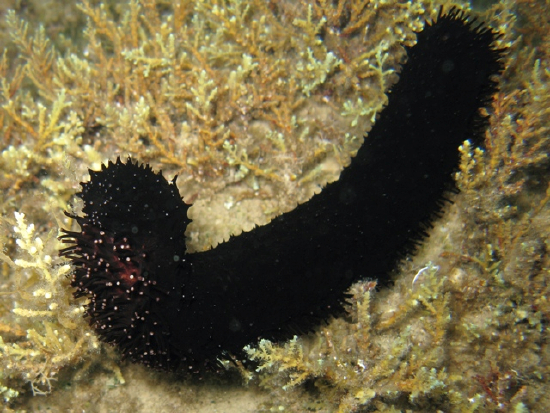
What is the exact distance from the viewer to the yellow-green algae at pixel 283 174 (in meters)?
2.70

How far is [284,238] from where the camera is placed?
105 inches

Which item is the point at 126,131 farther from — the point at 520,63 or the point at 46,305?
the point at 520,63

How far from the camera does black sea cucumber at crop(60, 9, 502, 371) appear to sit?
7.70 feet

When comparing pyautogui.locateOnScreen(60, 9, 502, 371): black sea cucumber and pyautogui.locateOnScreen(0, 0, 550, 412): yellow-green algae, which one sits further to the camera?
pyautogui.locateOnScreen(0, 0, 550, 412): yellow-green algae

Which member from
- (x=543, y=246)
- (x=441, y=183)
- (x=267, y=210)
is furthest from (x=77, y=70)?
(x=543, y=246)

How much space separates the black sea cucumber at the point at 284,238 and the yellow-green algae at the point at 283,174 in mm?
230

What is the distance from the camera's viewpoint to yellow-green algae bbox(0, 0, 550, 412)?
8.86ft

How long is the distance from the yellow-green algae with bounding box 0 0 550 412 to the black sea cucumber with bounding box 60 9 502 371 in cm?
23

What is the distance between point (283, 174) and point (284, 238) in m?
1.06

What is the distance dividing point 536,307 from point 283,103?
103 inches

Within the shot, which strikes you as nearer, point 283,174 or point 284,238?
point 284,238

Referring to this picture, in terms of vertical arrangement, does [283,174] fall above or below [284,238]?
above

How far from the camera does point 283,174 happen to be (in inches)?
141

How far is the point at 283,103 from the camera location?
3.62 metres
